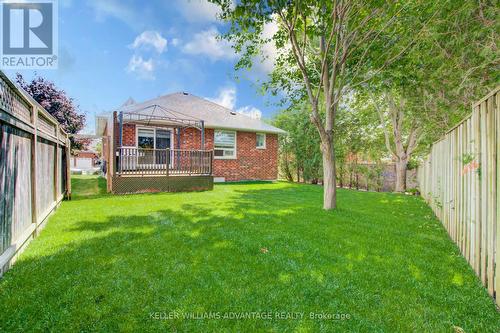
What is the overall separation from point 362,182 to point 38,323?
14.4 metres

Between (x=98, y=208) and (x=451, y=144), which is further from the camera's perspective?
(x=98, y=208)

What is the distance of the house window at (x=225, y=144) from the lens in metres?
13.5

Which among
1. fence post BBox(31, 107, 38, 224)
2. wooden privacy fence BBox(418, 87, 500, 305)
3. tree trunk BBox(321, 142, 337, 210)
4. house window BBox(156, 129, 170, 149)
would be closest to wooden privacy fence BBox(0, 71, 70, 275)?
fence post BBox(31, 107, 38, 224)

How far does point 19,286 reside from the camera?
239 cm

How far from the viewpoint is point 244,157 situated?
14.2 metres

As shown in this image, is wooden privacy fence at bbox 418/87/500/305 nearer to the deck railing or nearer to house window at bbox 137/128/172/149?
the deck railing

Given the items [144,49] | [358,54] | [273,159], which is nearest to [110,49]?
[144,49]

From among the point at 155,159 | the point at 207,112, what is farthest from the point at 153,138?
the point at 207,112

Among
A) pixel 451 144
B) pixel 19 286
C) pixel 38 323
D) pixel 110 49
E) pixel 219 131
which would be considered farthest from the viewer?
pixel 110 49

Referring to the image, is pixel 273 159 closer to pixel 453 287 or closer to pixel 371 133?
pixel 371 133

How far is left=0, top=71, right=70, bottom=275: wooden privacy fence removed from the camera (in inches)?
105

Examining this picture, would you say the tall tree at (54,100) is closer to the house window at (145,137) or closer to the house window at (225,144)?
the house window at (145,137)

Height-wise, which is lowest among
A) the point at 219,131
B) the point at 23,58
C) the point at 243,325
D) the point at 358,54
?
the point at 243,325

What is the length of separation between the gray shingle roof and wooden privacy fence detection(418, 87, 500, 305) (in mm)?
10554
